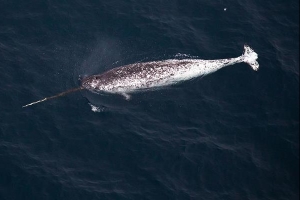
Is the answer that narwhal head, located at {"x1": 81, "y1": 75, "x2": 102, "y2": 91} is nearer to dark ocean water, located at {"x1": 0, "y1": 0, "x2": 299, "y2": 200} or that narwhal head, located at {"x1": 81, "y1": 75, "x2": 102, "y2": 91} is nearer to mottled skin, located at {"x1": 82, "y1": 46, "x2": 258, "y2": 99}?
mottled skin, located at {"x1": 82, "y1": 46, "x2": 258, "y2": 99}

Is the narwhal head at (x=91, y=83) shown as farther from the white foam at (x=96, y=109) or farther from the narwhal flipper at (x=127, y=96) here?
the narwhal flipper at (x=127, y=96)

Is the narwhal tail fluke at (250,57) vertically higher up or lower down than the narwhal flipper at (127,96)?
higher up

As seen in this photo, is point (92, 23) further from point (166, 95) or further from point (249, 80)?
point (249, 80)

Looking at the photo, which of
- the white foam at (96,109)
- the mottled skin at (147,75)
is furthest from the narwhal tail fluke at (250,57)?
the white foam at (96,109)

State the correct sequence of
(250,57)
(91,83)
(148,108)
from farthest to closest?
(250,57), (91,83), (148,108)

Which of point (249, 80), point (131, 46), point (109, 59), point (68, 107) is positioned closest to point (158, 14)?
point (131, 46)

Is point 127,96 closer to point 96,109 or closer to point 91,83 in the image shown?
point 96,109

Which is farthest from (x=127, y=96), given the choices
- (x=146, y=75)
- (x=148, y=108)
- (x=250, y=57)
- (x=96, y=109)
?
(x=250, y=57)
